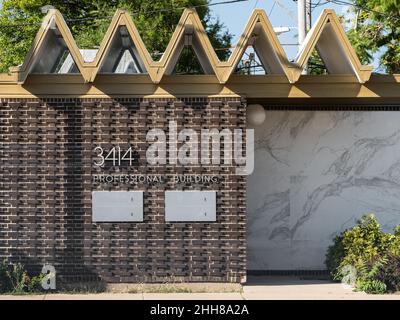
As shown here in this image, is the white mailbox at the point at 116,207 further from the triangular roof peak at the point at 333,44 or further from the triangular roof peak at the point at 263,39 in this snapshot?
the triangular roof peak at the point at 333,44

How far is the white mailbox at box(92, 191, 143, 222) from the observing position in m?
12.1

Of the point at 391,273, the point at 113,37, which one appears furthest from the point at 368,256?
the point at 113,37

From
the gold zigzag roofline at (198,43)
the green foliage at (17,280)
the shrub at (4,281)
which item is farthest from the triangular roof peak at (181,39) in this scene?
the shrub at (4,281)

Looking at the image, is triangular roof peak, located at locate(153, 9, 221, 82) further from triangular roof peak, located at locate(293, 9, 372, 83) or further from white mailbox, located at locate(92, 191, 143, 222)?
white mailbox, located at locate(92, 191, 143, 222)

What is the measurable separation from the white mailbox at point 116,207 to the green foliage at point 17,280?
134 centimetres

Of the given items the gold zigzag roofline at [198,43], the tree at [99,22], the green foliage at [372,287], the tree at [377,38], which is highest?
the tree at [99,22]

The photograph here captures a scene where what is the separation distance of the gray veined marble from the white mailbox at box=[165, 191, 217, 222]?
1.67m

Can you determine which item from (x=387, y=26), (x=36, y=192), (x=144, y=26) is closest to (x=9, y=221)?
(x=36, y=192)

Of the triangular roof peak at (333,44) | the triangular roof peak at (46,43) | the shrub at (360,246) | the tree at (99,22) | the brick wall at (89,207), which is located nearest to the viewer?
the triangular roof peak at (46,43)

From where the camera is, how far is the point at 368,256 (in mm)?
12297

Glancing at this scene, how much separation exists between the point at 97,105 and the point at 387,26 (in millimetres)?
12975

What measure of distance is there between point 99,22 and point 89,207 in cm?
2423

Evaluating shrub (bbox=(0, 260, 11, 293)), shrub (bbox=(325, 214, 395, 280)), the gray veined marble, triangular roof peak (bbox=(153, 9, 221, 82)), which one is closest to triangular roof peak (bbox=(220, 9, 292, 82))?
triangular roof peak (bbox=(153, 9, 221, 82))

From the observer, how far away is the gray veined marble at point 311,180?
13.7 metres
